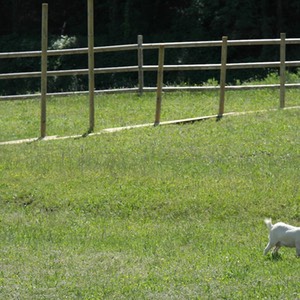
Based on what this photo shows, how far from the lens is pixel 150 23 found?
1594 inches

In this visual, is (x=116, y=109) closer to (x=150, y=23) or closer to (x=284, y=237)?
(x=284, y=237)

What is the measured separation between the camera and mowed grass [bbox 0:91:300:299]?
902 cm

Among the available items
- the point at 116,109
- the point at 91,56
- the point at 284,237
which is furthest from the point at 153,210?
the point at 116,109

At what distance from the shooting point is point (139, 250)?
33.8 feet

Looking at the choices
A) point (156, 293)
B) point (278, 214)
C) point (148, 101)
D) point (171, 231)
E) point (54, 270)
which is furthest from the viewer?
point (148, 101)

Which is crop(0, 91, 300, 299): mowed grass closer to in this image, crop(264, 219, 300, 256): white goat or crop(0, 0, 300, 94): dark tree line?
crop(264, 219, 300, 256): white goat

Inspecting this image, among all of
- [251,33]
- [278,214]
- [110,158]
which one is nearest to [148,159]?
[110,158]

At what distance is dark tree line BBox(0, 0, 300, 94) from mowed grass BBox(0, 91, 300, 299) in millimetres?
16689

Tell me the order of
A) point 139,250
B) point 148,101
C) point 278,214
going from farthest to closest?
1. point 148,101
2. point 278,214
3. point 139,250

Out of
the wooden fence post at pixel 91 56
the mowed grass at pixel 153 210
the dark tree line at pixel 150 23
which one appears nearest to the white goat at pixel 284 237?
the mowed grass at pixel 153 210

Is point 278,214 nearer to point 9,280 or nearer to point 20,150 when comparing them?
point 9,280

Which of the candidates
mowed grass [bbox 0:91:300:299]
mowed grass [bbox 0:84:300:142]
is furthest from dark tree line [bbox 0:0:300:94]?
mowed grass [bbox 0:91:300:299]

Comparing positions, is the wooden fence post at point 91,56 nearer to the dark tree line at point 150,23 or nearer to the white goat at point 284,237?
the white goat at point 284,237

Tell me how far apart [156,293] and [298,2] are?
93.4 ft
